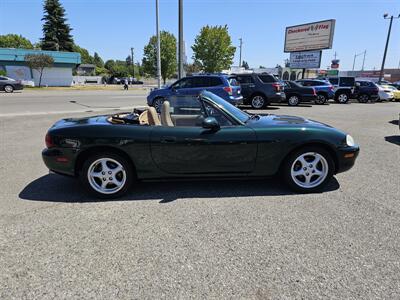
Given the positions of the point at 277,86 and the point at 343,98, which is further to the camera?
the point at 343,98

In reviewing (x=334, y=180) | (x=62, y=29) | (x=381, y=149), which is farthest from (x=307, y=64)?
(x=62, y=29)

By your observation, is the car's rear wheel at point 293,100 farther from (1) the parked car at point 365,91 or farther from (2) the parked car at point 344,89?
(1) the parked car at point 365,91

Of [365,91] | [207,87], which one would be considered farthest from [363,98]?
[207,87]

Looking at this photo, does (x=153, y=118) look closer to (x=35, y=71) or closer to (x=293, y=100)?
(x=293, y=100)

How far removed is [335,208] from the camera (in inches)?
134

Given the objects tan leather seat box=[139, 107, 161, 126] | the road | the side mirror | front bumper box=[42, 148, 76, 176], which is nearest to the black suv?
the road

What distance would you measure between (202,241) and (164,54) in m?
50.6

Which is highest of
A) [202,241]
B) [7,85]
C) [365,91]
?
[365,91]

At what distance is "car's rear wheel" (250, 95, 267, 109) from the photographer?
1422 cm

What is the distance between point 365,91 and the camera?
2027 centimetres

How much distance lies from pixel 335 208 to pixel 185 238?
6.19 feet

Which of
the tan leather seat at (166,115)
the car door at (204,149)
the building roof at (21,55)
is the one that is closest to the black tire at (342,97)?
the car door at (204,149)

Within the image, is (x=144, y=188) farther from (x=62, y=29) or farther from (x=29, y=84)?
(x=62, y=29)

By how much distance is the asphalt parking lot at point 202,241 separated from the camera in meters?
2.17
